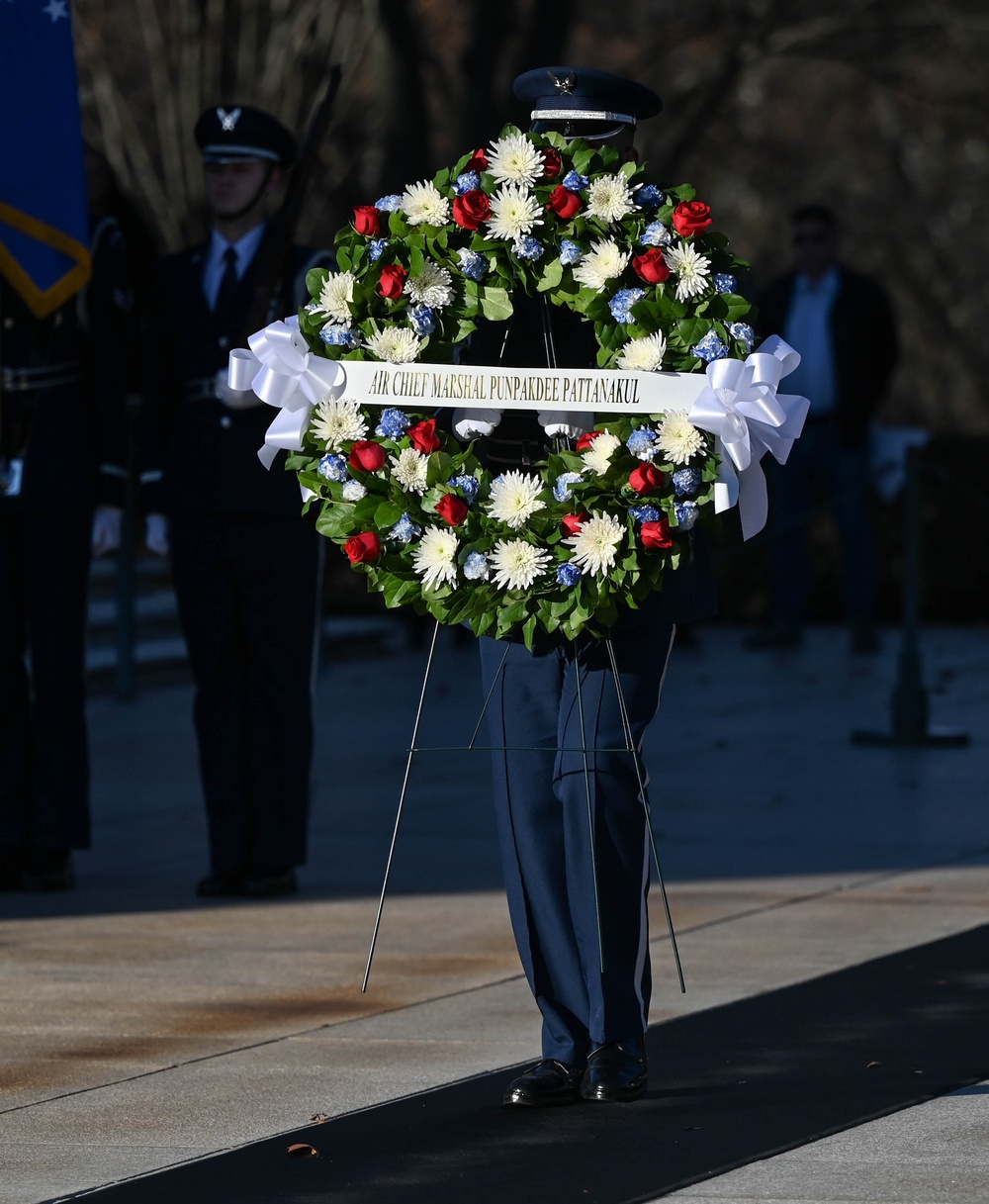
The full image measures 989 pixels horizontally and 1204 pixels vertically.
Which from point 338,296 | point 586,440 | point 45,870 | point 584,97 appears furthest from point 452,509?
point 45,870

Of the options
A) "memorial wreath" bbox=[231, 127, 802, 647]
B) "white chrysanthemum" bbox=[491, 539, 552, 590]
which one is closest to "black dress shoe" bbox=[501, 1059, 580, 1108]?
"memorial wreath" bbox=[231, 127, 802, 647]

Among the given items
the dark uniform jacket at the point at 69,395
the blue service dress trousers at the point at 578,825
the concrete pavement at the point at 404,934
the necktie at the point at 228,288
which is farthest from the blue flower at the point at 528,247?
the dark uniform jacket at the point at 69,395

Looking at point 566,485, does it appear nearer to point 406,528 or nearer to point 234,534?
point 406,528

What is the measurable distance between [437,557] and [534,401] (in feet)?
1.14

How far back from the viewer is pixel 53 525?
767cm

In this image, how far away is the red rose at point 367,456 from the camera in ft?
16.6

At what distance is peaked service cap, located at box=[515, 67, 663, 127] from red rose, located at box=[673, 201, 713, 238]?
0.97 ft

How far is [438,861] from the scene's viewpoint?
8.34 metres

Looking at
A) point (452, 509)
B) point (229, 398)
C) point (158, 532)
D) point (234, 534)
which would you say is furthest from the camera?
point (158, 532)

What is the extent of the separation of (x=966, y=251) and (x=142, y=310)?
23.6m

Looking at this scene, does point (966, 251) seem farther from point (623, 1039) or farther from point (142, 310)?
point (623, 1039)

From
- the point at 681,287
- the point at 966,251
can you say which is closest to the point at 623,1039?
the point at 681,287

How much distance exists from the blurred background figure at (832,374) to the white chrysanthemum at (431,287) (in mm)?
9143

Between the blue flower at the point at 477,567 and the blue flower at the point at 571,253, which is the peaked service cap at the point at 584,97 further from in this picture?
the blue flower at the point at 477,567
